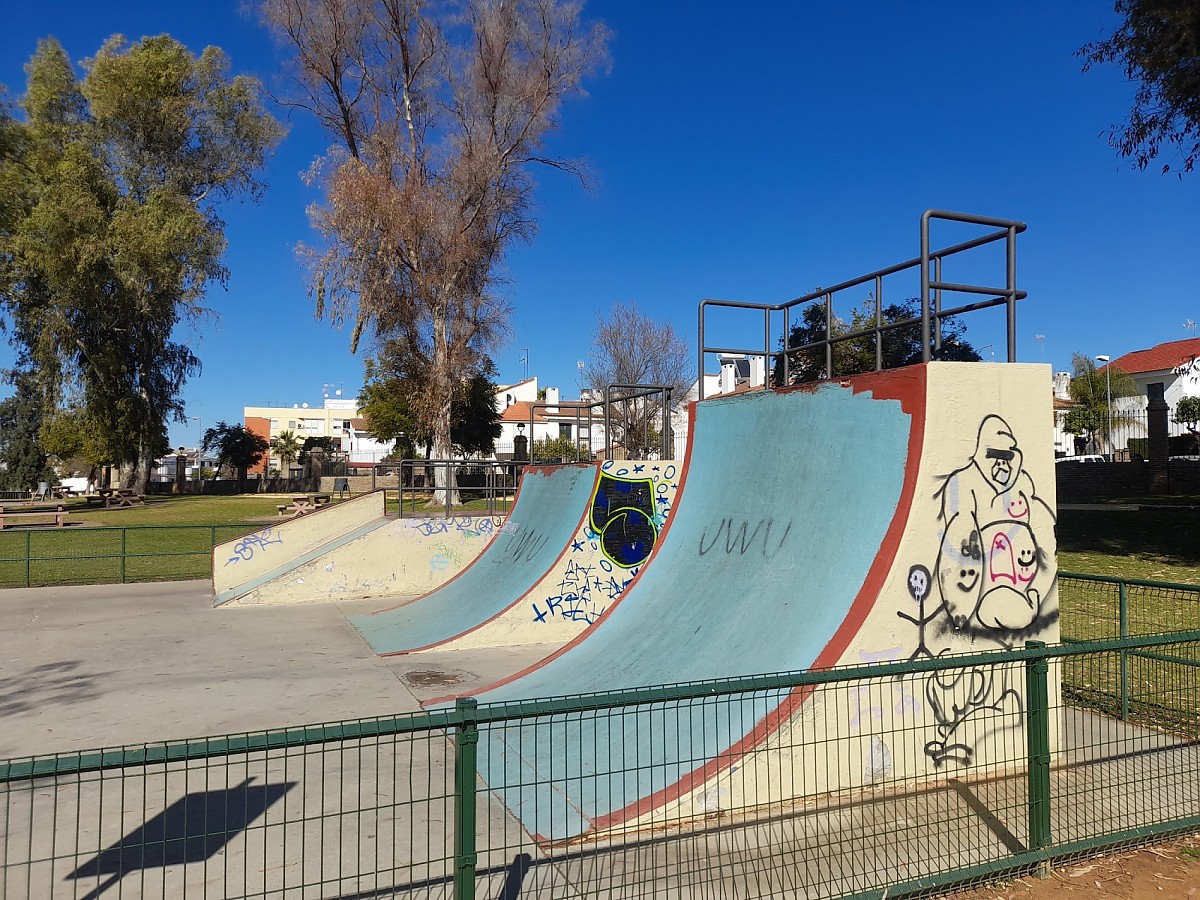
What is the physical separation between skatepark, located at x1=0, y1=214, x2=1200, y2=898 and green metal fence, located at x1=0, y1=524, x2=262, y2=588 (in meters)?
7.85

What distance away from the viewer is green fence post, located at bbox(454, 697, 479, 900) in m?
2.93

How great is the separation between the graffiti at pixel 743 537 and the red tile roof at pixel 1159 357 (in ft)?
197

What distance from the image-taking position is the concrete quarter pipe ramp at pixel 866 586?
4652mm

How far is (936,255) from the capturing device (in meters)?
5.65

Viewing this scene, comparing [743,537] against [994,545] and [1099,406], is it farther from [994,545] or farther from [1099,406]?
[1099,406]

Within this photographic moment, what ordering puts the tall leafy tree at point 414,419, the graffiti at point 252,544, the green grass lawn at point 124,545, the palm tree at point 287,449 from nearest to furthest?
1. the graffiti at point 252,544
2. the green grass lawn at point 124,545
3. the tall leafy tree at point 414,419
4. the palm tree at point 287,449

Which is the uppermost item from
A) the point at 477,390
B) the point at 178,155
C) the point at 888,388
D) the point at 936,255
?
the point at 178,155

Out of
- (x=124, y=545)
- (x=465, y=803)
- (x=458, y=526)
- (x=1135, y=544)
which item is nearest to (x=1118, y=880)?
(x=465, y=803)

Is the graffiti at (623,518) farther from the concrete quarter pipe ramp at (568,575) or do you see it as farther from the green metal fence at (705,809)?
the green metal fence at (705,809)

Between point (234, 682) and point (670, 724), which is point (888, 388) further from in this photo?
point (234, 682)

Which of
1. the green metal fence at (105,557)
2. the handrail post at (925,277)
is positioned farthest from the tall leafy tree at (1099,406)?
the handrail post at (925,277)

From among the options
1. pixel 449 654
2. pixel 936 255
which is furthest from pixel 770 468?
pixel 449 654

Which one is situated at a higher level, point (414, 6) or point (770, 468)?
point (414, 6)

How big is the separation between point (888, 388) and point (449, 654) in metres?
6.19
